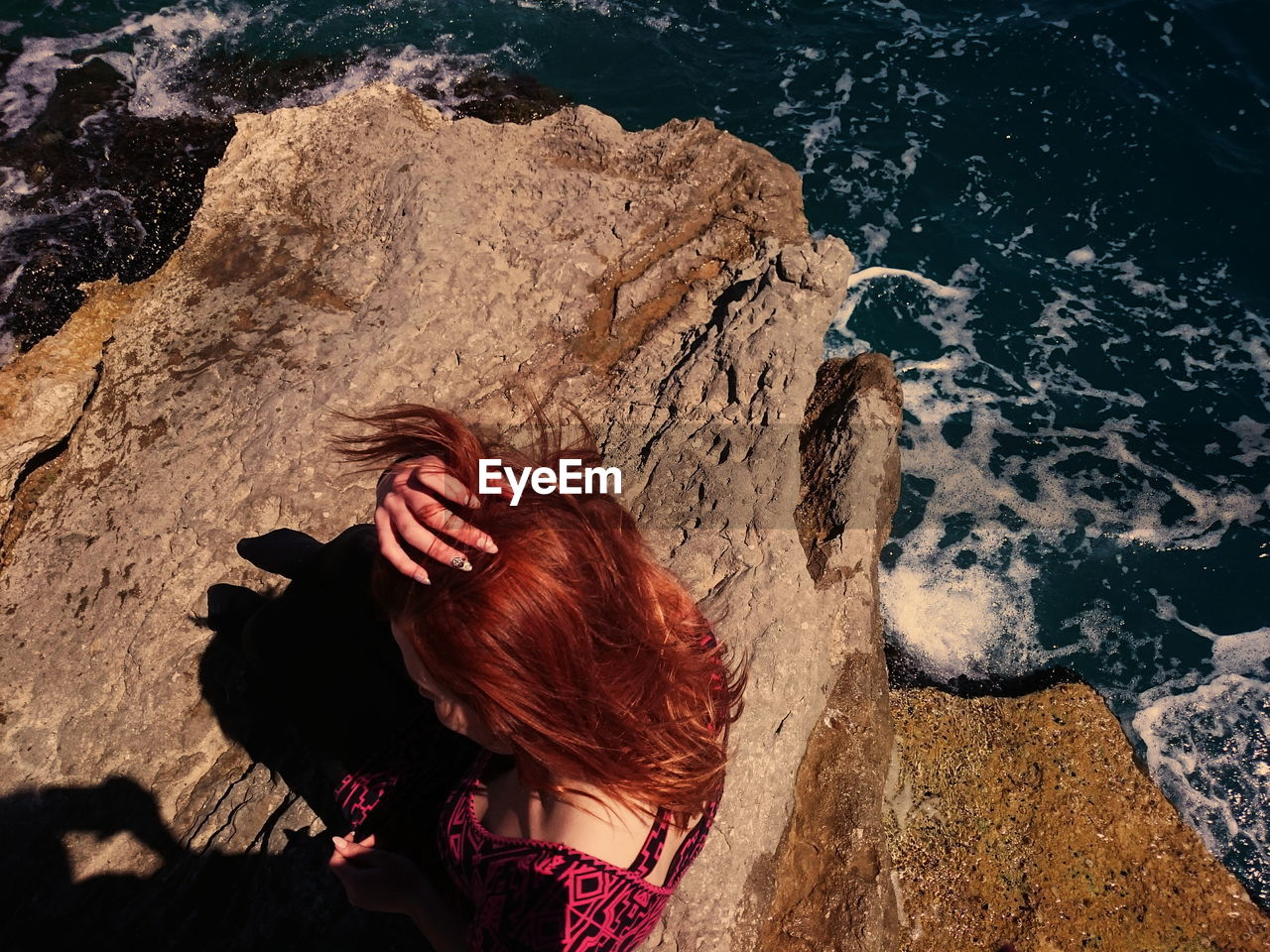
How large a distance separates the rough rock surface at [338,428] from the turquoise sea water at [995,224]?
7.57ft

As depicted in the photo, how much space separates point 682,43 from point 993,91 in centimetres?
359

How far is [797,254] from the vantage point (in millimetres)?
4375

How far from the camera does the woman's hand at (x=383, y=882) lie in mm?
2080

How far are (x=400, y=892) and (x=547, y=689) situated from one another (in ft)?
3.17

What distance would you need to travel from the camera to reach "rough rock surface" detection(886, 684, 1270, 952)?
374cm

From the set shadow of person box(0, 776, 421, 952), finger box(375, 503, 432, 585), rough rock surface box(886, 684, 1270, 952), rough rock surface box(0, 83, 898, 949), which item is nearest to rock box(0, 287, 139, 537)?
rough rock surface box(0, 83, 898, 949)

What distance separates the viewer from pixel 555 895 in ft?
5.50

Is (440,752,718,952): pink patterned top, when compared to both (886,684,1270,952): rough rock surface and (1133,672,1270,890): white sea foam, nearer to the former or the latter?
(886,684,1270,952): rough rock surface

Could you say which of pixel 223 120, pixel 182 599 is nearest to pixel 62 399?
pixel 182 599

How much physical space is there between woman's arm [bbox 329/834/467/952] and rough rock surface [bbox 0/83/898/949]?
2.17ft

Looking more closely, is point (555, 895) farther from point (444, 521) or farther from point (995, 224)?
point (995, 224)

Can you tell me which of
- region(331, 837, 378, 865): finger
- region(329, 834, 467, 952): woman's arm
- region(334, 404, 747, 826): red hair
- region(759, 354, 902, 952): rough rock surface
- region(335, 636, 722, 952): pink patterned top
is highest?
region(334, 404, 747, 826): red hair

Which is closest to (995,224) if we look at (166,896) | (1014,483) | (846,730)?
(1014,483)

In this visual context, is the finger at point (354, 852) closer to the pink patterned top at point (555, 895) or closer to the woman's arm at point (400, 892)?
the woman's arm at point (400, 892)
